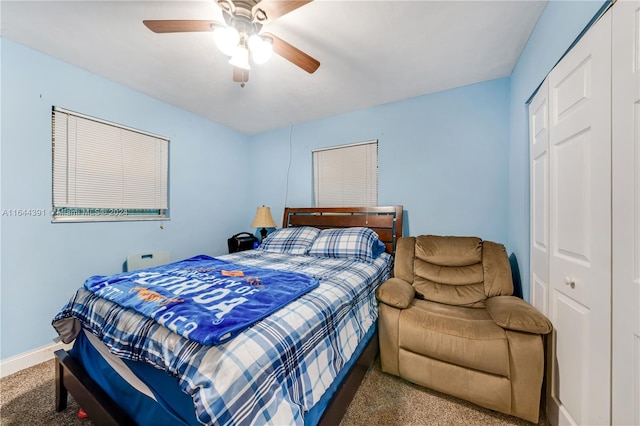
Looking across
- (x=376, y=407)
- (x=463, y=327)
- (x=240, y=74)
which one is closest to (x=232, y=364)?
(x=376, y=407)

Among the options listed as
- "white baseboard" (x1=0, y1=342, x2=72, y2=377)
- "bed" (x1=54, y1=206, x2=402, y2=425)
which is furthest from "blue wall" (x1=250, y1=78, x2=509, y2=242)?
"white baseboard" (x1=0, y1=342, x2=72, y2=377)

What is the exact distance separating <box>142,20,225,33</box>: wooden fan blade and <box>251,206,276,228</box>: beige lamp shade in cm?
234

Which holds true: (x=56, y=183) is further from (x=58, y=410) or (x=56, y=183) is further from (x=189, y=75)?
(x=58, y=410)

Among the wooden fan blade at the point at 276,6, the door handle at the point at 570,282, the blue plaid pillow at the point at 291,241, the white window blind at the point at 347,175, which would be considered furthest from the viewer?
the white window blind at the point at 347,175

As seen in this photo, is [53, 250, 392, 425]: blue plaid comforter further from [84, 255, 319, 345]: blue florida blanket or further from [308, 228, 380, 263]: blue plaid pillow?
[308, 228, 380, 263]: blue plaid pillow

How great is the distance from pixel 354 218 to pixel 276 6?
2176 mm

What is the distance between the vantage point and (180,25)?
135 centimetres

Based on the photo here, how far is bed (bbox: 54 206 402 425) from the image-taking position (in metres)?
0.76

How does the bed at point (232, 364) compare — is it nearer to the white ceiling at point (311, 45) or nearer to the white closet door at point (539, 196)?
the white closet door at point (539, 196)

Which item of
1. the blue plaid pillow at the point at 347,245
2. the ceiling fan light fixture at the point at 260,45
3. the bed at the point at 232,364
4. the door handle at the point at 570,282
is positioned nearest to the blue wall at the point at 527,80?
the door handle at the point at 570,282

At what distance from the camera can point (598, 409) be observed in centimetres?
95

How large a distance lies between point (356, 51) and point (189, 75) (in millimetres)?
1621

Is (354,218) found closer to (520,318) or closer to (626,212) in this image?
(520,318)

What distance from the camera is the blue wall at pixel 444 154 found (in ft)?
7.42
